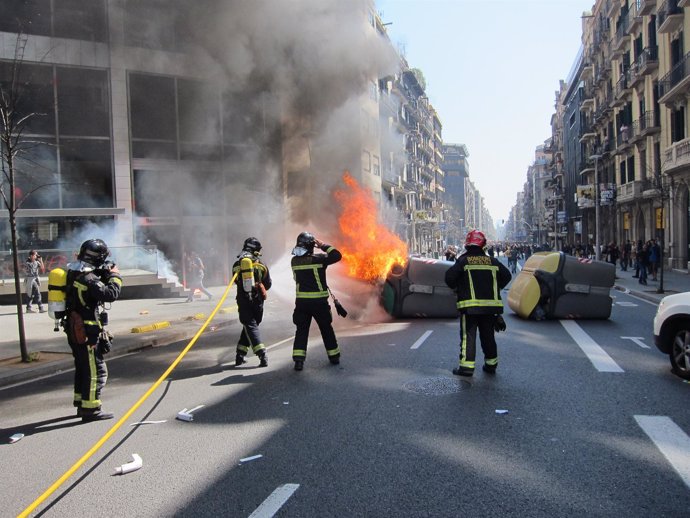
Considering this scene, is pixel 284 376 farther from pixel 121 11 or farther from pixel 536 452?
pixel 121 11

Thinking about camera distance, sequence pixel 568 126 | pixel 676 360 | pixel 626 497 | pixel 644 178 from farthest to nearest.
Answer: pixel 568 126 → pixel 644 178 → pixel 676 360 → pixel 626 497

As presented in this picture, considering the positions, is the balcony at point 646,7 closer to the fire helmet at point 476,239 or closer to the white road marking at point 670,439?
the fire helmet at point 476,239

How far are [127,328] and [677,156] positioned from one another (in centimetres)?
2109

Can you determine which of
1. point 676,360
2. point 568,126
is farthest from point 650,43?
point 568,126

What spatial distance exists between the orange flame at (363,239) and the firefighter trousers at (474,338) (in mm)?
4748

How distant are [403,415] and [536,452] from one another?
3.70 ft

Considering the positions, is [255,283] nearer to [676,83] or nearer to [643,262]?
[643,262]

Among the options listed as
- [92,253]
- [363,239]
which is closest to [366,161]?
[363,239]

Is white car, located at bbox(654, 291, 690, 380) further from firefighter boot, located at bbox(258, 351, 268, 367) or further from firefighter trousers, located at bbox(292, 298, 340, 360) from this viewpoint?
firefighter boot, located at bbox(258, 351, 268, 367)

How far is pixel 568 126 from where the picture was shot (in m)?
A: 57.4

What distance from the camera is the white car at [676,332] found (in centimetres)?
536

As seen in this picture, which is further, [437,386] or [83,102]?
[83,102]

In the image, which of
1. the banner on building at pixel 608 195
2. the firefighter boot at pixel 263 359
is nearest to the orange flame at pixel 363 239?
the firefighter boot at pixel 263 359

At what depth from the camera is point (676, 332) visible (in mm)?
5543
